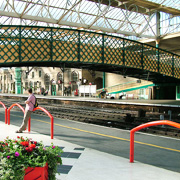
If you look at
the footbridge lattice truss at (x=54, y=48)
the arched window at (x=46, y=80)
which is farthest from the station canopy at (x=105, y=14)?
the arched window at (x=46, y=80)

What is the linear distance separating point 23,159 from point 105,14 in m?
38.5

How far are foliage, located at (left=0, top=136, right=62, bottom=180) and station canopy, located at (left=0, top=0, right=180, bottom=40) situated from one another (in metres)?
31.0

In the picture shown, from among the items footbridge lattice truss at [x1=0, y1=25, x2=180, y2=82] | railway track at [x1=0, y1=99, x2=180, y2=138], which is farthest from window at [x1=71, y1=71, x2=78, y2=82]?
railway track at [x1=0, y1=99, x2=180, y2=138]

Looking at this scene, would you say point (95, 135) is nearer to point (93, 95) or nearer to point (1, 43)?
point (1, 43)

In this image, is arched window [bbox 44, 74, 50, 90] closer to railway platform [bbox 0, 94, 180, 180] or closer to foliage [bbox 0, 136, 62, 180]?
railway platform [bbox 0, 94, 180, 180]

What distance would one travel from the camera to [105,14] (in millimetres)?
39594

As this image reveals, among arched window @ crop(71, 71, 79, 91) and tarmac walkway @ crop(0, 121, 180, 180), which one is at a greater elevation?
arched window @ crop(71, 71, 79, 91)

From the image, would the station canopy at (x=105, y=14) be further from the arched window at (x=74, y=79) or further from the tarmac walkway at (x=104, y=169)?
the tarmac walkway at (x=104, y=169)

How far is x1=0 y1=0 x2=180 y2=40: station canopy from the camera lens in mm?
35400

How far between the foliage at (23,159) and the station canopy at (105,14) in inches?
1219

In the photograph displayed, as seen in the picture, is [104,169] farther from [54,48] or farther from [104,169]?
[54,48]

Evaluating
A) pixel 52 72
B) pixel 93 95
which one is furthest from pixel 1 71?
pixel 93 95

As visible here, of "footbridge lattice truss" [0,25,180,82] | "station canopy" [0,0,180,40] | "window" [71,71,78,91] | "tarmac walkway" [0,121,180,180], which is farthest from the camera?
"window" [71,71,78,91]

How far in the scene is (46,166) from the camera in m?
3.45
